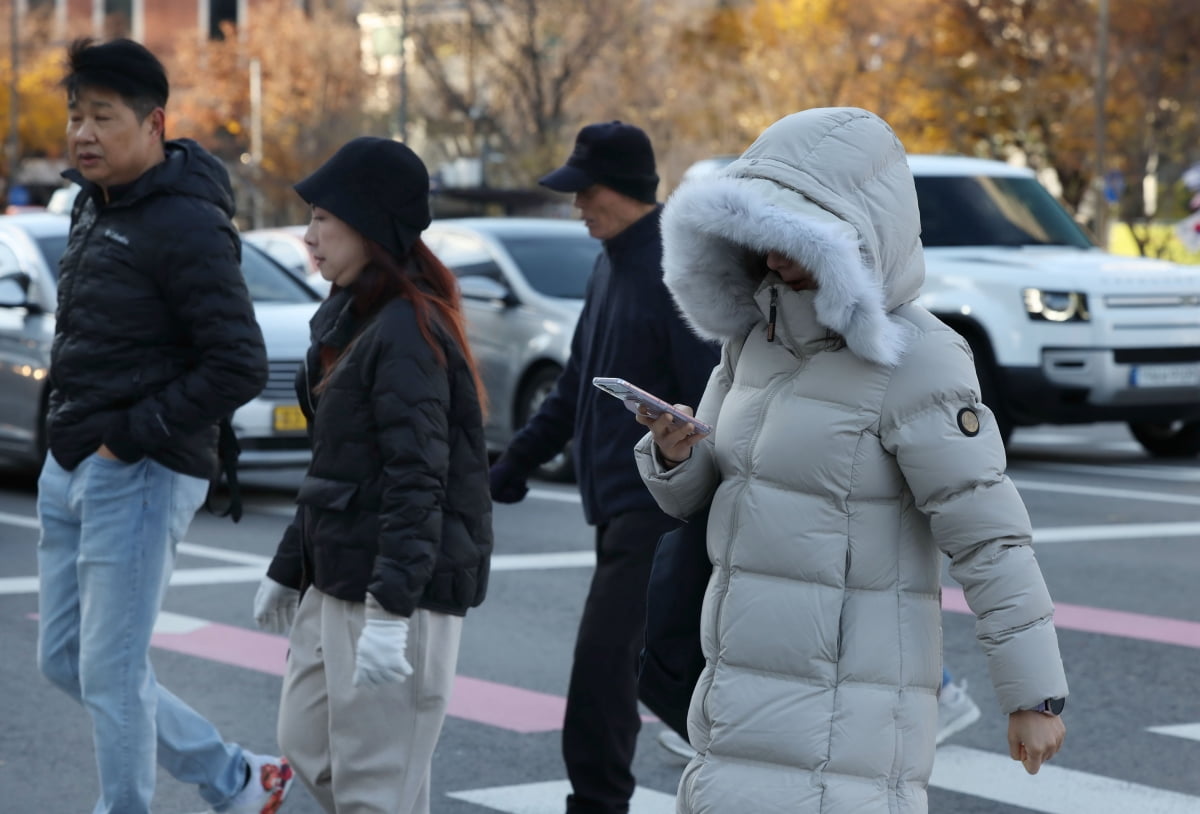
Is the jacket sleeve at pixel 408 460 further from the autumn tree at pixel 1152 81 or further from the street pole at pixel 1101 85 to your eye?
the autumn tree at pixel 1152 81

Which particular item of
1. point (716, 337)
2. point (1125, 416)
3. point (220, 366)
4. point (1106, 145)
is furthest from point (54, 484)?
point (1106, 145)

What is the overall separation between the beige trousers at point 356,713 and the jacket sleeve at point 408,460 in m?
0.15

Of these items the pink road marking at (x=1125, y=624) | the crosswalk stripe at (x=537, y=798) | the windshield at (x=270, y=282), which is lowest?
the pink road marking at (x=1125, y=624)

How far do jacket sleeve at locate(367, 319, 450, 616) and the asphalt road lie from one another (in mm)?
1640

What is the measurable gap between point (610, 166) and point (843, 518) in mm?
2268

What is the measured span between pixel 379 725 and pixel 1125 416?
33.6ft

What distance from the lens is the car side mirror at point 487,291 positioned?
12742mm

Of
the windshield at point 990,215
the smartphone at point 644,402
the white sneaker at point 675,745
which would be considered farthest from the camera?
the windshield at point 990,215

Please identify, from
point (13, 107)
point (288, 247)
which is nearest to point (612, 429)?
point (288, 247)

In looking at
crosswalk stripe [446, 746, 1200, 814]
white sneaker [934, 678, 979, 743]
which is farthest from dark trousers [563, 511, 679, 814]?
white sneaker [934, 678, 979, 743]

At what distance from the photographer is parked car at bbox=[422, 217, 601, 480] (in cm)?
1262

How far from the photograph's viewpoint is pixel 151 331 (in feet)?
14.5

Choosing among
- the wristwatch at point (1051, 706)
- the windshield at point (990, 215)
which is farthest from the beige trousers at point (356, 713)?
the windshield at point (990, 215)

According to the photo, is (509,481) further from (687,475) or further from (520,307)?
(520,307)
